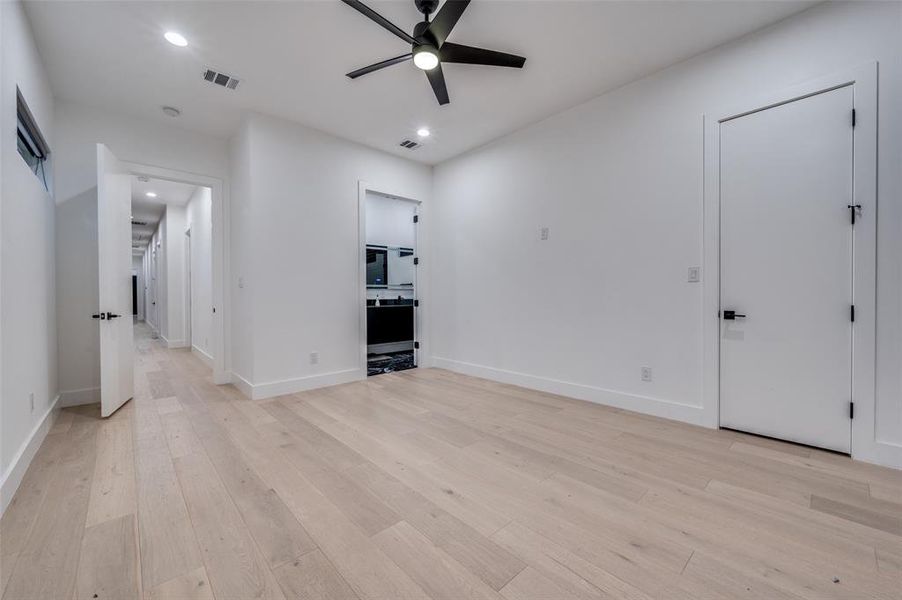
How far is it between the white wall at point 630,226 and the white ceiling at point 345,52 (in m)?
0.23

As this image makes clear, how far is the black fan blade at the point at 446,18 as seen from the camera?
1950mm

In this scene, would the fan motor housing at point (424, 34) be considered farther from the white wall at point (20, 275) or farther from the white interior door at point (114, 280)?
the white interior door at point (114, 280)

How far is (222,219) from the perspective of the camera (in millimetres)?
4234

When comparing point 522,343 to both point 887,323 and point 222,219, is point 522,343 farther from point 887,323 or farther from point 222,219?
point 222,219

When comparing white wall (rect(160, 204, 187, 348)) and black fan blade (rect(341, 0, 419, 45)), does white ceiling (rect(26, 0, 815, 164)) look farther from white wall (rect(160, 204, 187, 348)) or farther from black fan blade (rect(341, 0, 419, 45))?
white wall (rect(160, 204, 187, 348))

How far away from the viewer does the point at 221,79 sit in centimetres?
310

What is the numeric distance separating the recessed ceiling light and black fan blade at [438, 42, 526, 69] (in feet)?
6.15

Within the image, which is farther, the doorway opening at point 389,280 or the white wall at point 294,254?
the doorway opening at point 389,280

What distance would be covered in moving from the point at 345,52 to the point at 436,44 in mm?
907

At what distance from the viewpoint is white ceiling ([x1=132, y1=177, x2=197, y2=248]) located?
5.66 m

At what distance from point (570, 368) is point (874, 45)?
2.98 metres

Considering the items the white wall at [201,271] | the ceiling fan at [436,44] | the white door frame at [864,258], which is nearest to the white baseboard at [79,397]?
the white wall at [201,271]

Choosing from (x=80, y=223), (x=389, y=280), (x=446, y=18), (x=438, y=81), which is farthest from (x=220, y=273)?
(x=446, y=18)

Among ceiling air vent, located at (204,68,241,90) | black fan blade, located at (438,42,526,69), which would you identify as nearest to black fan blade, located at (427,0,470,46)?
black fan blade, located at (438,42,526,69)
